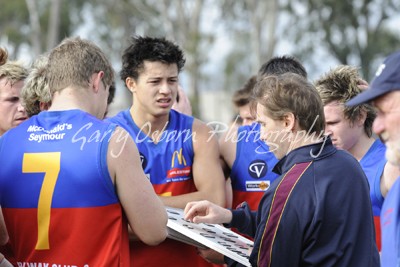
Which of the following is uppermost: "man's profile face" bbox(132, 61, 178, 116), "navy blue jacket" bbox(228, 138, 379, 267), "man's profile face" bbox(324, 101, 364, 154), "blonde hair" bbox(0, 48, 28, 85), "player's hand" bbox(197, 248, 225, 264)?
"blonde hair" bbox(0, 48, 28, 85)

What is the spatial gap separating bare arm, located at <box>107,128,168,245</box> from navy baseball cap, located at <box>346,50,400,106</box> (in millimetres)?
1361

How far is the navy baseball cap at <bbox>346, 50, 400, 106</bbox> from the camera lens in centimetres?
279

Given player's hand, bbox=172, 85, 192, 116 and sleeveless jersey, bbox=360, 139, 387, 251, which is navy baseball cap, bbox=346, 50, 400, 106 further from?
player's hand, bbox=172, 85, 192, 116

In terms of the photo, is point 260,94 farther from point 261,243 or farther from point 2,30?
point 2,30

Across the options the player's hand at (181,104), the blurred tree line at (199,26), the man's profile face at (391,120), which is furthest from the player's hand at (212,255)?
the blurred tree line at (199,26)

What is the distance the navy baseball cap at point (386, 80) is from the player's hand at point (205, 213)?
5.52 ft

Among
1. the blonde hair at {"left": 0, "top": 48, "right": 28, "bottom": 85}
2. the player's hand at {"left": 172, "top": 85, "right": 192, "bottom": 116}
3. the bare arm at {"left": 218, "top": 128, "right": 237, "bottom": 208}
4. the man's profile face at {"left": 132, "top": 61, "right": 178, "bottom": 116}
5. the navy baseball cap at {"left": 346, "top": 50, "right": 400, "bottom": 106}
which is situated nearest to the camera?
the navy baseball cap at {"left": 346, "top": 50, "right": 400, "bottom": 106}

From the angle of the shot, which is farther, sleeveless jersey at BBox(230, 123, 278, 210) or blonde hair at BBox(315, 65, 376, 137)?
sleeveless jersey at BBox(230, 123, 278, 210)

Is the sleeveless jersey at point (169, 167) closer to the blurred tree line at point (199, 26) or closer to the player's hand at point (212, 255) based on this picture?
the player's hand at point (212, 255)

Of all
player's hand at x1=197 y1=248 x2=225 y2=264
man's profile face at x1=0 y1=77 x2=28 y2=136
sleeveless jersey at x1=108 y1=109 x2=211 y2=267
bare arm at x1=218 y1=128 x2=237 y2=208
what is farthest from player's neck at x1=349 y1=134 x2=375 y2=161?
man's profile face at x1=0 y1=77 x2=28 y2=136

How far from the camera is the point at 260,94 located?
13.1 feet

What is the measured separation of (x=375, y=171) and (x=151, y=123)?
1.70 meters

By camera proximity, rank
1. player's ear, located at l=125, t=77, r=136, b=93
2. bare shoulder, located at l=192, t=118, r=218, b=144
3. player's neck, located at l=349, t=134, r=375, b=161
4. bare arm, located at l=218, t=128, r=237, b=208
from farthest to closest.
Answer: player's ear, located at l=125, t=77, r=136, b=93, bare arm, located at l=218, t=128, r=237, b=208, bare shoulder, located at l=192, t=118, r=218, b=144, player's neck, located at l=349, t=134, r=375, b=161

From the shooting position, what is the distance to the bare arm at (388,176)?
4.34m
